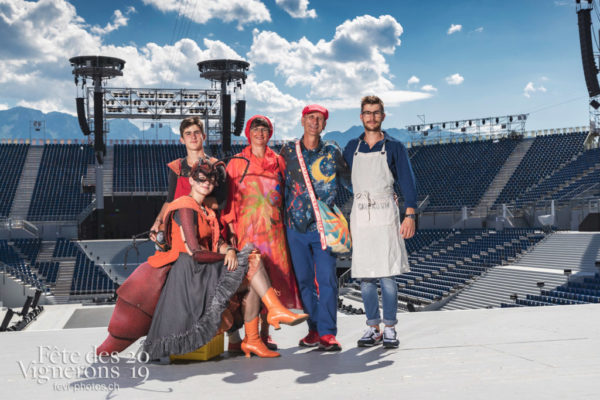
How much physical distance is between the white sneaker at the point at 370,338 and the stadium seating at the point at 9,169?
31558 millimetres

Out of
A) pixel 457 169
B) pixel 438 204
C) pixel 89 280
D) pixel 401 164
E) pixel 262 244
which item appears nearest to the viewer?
pixel 262 244

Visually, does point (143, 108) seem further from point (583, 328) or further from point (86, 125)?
point (583, 328)

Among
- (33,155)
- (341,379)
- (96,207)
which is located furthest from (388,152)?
(33,155)

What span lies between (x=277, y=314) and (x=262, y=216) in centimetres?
74

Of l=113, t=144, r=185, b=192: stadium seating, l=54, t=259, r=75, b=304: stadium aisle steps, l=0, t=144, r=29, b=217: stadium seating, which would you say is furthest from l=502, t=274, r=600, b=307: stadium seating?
l=0, t=144, r=29, b=217: stadium seating

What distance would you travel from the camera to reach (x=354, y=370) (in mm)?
3377

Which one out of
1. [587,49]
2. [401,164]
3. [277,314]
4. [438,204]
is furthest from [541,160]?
[277,314]

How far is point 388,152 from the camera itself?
4.14m

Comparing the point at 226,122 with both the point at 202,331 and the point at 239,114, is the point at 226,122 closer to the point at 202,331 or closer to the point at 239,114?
the point at 239,114

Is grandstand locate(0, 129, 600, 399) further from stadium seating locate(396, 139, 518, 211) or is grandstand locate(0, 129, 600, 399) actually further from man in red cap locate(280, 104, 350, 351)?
man in red cap locate(280, 104, 350, 351)

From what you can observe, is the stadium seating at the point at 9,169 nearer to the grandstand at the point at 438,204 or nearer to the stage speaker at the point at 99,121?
the grandstand at the point at 438,204

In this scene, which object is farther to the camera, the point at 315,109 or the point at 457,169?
the point at 457,169

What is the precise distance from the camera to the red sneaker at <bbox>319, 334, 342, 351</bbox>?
3.94 meters

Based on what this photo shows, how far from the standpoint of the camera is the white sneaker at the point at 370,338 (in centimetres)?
412
